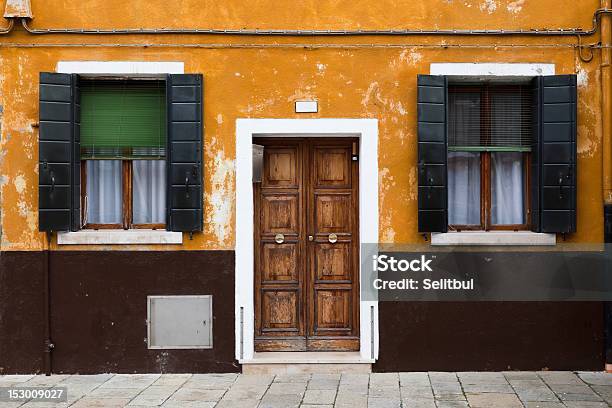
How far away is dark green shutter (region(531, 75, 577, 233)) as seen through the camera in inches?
310

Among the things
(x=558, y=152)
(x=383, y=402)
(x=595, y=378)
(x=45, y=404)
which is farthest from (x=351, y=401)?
(x=558, y=152)

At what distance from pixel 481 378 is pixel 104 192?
460 cm

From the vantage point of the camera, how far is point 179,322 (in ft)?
26.4

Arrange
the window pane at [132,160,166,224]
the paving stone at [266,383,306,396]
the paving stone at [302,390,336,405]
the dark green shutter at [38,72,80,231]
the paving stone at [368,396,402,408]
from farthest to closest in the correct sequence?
the window pane at [132,160,166,224]
the dark green shutter at [38,72,80,231]
the paving stone at [266,383,306,396]
the paving stone at [302,390,336,405]
the paving stone at [368,396,402,408]

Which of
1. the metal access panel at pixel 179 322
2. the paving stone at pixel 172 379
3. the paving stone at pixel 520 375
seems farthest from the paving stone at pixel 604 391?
the paving stone at pixel 172 379

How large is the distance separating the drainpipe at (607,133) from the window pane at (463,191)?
1.35 meters

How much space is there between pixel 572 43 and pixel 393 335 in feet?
12.3

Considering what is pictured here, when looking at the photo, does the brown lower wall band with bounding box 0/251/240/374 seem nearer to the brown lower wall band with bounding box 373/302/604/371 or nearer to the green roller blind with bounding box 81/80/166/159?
the green roller blind with bounding box 81/80/166/159

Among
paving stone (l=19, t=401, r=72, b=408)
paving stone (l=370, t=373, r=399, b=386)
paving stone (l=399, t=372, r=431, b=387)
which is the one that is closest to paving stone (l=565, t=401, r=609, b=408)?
paving stone (l=399, t=372, r=431, b=387)

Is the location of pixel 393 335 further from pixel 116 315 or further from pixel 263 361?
pixel 116 315

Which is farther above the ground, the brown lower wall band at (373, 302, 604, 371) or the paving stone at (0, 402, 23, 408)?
the brown lower wall band at (373, 302, 604, 371)

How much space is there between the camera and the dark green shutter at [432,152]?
25.8 feet

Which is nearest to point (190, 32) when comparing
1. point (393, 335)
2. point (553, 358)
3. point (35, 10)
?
point (35, 10)

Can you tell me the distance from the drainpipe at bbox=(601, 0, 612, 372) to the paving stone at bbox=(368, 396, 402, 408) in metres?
2.62
